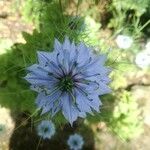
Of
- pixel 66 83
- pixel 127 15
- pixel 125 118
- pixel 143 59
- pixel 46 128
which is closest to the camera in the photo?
pixel 66 83

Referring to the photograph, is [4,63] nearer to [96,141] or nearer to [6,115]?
[6,115]

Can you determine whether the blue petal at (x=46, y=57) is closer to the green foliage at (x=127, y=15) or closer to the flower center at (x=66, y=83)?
the flower center at (x=66, y=83)

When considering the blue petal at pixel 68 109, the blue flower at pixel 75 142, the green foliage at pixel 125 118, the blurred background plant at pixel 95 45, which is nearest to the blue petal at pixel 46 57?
the blue petal at pixel 68 109

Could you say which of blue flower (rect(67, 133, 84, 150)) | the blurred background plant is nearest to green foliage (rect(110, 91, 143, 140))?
the blurred background plant

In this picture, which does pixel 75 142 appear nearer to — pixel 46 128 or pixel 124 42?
pixel 46 128

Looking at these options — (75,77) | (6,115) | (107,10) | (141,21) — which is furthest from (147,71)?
(75,77)

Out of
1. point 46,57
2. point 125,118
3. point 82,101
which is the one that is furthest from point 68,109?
point 125,118

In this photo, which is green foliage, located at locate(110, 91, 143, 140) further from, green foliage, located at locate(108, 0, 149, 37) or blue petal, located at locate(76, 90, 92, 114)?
blue petal, located at locate(76, 90, 92, 114)
